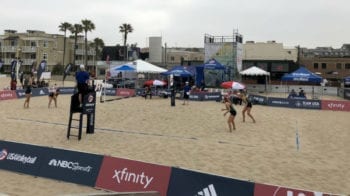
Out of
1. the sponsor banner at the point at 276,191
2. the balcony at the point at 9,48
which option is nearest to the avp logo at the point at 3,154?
the sponsor banner at the point at 276,191

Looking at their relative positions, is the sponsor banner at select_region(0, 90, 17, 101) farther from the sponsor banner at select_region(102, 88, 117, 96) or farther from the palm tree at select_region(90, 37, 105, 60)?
the palm tree at select_region(90, 37, 105, 60)

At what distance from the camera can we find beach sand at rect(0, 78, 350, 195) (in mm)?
10625

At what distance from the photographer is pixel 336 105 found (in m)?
28.6

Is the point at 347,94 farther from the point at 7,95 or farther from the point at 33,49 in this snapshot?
the point at 33,49

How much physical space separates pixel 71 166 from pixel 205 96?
22.3 m

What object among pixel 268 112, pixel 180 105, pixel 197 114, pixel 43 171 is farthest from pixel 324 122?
pixel 43 171

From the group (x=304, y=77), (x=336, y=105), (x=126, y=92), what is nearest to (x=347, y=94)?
(x=304, y=77)

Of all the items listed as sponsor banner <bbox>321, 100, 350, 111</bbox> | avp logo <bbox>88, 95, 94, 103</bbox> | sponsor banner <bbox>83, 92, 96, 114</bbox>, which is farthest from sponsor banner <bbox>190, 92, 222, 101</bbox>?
avp logo <bbox>88, 95, 94, 103</bbox>

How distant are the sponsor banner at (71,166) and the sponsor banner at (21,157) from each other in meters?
0.22

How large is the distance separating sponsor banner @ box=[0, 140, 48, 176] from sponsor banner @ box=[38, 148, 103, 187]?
8.5 inches

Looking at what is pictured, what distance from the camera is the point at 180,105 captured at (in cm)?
2791

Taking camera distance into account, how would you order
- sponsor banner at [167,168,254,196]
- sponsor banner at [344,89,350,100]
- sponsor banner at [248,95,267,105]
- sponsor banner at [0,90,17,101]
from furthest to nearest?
sponsor banner at [344,89,350,100], sponsor banner at [0,90,17,101], sponsor banner at [248,95,267,105], sponsor banner at [167,168,254,196]

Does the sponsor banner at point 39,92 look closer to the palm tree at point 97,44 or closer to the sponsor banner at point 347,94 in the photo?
the sponsor banner at point 347,94

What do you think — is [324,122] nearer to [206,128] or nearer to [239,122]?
[239,122]
